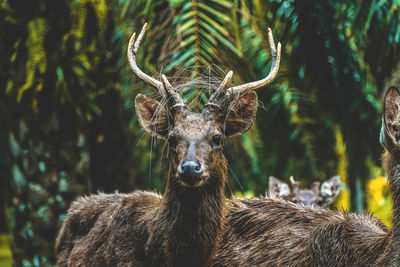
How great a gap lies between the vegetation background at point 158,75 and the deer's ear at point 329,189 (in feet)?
0.61

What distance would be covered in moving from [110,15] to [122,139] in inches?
103

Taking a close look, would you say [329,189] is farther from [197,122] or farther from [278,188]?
[197,122]

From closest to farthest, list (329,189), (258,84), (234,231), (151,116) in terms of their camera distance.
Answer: (258,84), (151,116), (234,231), (329,189)

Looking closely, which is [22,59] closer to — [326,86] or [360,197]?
[326,86]

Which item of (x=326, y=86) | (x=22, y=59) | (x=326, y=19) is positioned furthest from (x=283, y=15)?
(x=22, y=59)

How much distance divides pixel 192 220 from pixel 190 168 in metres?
0.68

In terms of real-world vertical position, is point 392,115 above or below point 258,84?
below

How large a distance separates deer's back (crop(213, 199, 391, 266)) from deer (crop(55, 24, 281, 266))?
53 centimetres

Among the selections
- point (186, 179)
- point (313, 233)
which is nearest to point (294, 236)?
point (313, 233)

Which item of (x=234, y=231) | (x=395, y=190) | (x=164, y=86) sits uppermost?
(x=164, y=86)

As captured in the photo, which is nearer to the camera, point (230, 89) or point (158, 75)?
point (230, 89)

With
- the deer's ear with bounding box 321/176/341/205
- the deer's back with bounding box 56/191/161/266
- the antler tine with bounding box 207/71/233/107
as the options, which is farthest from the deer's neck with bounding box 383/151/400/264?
the deer's ear with bounding box 321/176/341/205

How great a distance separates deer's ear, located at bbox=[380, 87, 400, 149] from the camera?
438 cm

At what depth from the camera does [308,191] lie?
9.34 metres
